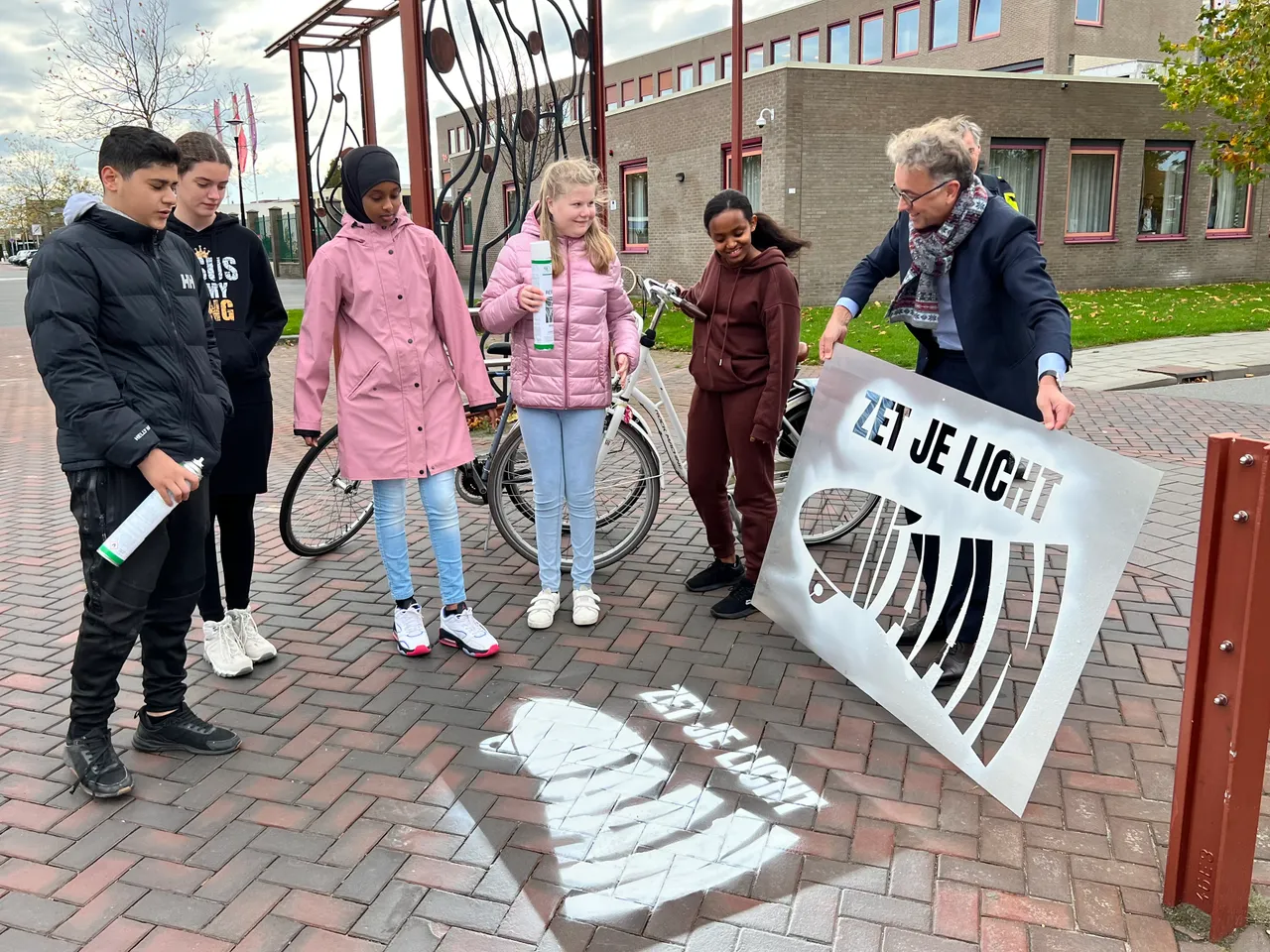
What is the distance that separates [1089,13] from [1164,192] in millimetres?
10222

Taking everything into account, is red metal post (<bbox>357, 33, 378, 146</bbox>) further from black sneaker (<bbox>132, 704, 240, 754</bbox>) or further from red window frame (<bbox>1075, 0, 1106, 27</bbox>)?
red window frame (<bbox>1075, 0, 1106, 27</bbox>)

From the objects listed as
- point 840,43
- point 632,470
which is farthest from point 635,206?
point 632,470

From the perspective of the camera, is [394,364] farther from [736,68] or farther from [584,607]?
[736,68]

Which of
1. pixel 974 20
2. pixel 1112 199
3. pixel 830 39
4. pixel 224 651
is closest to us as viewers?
pixel 224 651

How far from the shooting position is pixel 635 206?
24500 millimetres

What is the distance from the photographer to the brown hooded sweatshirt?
3908 millimetres

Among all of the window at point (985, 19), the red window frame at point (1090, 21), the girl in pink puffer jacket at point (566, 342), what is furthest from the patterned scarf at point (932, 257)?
the window at point (985, 19)

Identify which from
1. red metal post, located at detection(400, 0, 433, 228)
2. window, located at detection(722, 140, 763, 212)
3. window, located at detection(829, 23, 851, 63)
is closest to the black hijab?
red metal post, located at detection(400, 0, 433, 228)

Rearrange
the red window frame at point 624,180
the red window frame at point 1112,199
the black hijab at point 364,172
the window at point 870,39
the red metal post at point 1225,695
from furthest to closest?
the window at point 870,39 → the red window frame at point 624,180 → the red window frame at point 1112,199 → the black hijab at point 364,172 → the red metal post at point 1225,695

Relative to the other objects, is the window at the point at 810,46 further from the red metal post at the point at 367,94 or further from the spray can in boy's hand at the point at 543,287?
the spray can in boy's hand at the point at 543,287

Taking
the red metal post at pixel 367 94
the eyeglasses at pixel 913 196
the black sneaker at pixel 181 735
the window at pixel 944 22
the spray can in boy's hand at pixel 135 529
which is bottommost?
the black sneaker at pixel 181 735

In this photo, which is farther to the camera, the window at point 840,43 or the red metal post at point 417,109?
the window at point 840,43

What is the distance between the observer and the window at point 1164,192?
22.8 m

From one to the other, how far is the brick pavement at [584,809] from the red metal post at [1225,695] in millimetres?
179
